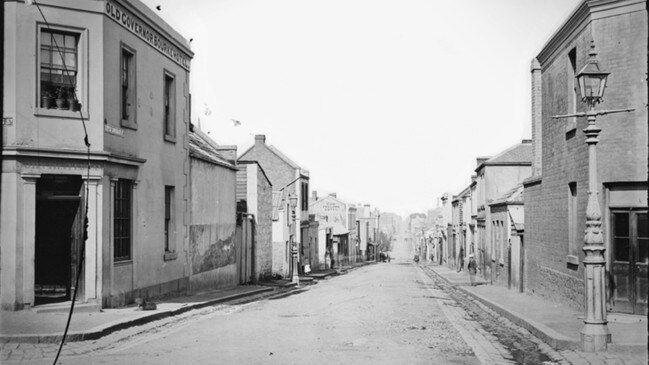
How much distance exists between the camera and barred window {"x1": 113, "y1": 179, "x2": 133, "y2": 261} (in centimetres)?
1599

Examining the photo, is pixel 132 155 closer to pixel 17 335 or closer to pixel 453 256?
pixel 17 335

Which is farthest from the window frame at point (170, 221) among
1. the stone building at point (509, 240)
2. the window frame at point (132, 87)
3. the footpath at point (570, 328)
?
the stone building at point (509, 240)

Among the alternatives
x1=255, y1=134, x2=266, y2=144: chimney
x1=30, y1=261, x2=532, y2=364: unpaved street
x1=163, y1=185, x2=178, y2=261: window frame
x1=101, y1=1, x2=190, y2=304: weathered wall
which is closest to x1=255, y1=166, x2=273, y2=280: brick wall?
x1=101, y1=1, x2=190, y2=304: weathered wall

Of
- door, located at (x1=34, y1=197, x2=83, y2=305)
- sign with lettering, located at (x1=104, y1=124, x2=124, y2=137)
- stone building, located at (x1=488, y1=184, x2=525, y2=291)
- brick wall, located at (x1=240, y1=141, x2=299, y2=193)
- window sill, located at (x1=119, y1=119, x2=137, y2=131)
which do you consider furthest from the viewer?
brick wall, located at (x1=240, y1=141, x2=299, y2=193)

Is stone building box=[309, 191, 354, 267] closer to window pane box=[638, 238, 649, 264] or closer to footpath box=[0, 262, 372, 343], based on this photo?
footpath box=[0, 262, 372, 343]

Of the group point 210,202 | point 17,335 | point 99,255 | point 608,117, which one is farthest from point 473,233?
point 17,335

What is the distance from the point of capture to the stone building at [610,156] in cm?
1418

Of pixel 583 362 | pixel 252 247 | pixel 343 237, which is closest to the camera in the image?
pixel 583 362

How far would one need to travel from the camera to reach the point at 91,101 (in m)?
14.8

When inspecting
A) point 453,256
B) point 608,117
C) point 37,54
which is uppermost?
point 37,54

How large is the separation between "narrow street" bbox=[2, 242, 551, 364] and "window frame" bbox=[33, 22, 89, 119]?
5021 mm

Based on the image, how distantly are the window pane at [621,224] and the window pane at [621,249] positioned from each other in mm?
131

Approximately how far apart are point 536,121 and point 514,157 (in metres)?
14.6

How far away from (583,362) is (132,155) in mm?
11630
